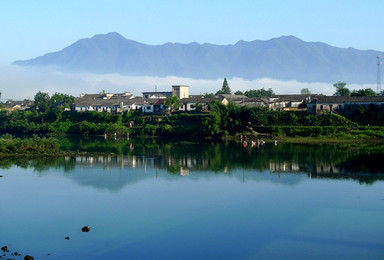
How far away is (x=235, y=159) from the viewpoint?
4266 cm

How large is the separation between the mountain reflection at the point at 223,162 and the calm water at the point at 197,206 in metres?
0.10

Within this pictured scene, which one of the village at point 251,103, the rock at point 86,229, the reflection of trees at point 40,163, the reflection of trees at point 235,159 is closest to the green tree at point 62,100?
the village at point 251,103

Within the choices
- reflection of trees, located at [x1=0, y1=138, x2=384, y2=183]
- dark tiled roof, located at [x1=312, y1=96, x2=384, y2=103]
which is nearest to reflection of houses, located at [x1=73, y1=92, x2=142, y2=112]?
reflection of trees, located at [x1=0, y1=138, x2=384, y2=183]

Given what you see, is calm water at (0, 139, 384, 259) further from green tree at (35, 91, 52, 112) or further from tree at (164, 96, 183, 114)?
green tree at (35, 91, 52, 112)

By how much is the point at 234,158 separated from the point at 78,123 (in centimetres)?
3808

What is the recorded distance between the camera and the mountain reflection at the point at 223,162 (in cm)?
3514

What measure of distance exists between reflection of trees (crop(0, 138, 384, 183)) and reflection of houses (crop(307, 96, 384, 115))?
12.0 metres

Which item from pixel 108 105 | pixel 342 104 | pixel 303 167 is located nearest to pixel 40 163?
pixel 303 167

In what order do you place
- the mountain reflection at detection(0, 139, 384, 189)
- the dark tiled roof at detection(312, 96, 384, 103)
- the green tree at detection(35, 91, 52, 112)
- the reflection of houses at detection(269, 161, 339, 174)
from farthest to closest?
1. the green tree at detection(35, 91, 52, 112)
2. the dark tiled roof at detection(312, 96, 384, 103)
3. the reflection of houses at detection(269, 161, 339, 174)
4. the mountain reflection at detection(0, 139, 384, 189)

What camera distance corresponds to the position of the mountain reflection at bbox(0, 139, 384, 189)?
3514 centimetres

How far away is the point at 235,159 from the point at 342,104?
83.9 feet

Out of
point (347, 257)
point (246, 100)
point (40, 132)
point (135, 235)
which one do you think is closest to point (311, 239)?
point (347, 257)

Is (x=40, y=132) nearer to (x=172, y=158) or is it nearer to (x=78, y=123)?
(x=78, y=123)

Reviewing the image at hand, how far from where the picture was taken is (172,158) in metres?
43.7
